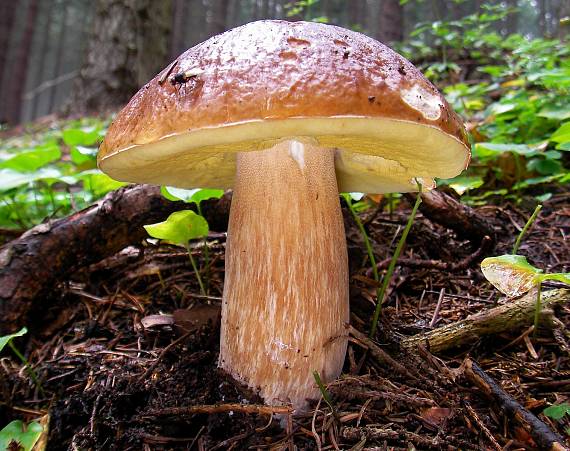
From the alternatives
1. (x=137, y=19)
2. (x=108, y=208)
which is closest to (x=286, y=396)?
(x=108, y=208)

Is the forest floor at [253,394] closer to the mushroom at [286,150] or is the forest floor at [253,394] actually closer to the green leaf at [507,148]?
the mushroom at [286,150]

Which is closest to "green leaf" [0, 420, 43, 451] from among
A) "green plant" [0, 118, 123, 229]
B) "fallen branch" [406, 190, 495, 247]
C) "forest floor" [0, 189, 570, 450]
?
"forest floor" [0, 189, 570, 450]

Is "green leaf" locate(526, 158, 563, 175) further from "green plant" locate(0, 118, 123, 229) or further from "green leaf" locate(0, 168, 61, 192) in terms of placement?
"green leaf" locate(0, 168, 61, 192)

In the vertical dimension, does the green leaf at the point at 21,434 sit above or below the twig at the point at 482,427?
below

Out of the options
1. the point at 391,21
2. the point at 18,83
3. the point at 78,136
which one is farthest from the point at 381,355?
the point at 18,83

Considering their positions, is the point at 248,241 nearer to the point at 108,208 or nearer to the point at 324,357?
the point at 324,357

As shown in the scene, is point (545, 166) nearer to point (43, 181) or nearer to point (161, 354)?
point (161, 354)

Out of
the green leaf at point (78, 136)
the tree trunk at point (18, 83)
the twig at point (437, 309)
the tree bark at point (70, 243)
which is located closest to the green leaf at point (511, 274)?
the twig at point (437, 309)
